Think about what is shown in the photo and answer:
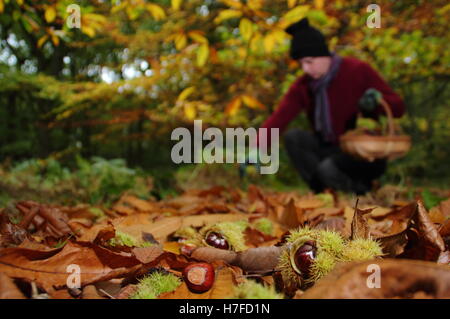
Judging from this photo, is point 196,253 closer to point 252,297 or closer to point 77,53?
point 252,297

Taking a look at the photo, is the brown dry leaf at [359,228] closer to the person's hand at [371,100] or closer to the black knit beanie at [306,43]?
the person's hand at [371,100]

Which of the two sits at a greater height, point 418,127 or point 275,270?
point 418,127

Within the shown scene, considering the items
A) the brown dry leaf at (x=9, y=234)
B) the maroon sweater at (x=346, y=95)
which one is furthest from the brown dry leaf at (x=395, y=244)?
the maroon sweater at (x=346, y=95)

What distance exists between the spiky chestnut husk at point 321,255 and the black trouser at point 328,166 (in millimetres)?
3027

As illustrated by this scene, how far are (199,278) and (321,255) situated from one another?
0.24 meters

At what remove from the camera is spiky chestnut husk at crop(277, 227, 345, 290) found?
721 mm

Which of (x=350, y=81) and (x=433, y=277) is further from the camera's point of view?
(x=350, y=81)

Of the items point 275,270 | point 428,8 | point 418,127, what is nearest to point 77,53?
point 428,8
